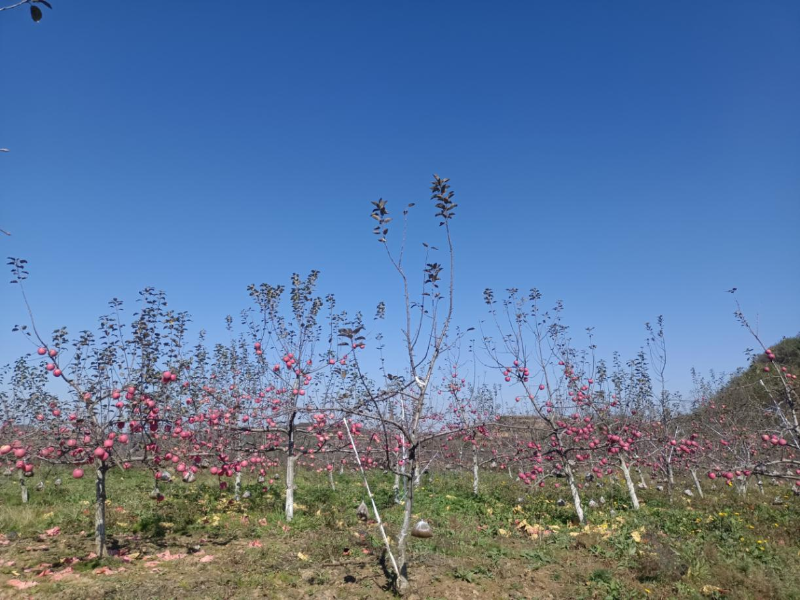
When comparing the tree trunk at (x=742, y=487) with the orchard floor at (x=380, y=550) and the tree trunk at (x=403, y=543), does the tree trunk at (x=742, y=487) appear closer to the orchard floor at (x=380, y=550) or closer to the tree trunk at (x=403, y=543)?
the orchard floor at (x=380, y=550)

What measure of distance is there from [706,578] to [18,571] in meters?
11.5

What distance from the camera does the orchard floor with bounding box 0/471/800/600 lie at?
22.2 feet

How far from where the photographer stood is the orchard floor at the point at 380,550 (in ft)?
22.2

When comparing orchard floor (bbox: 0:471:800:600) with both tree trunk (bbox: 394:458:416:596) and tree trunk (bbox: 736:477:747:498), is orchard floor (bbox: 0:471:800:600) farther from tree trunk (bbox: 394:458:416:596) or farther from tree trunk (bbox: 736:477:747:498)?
tree trunk (bbox: 736:477:747:498)

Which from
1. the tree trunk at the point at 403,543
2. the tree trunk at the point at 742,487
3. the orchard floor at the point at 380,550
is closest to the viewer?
the tree trunk at the point at 403,543

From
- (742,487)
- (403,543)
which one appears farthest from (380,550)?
(742,487)

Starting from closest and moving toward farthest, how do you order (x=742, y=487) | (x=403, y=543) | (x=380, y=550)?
(x=403, y=543) → (x=380, y=550) → (x=742, y=487)

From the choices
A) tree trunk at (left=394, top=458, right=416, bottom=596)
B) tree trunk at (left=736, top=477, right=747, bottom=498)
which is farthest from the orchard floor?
tree trunk at (left=736, top=477, right=747, bottom=498)

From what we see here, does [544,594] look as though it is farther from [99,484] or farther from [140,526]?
[140,526]

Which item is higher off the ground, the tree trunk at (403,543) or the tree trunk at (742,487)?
the tree trunk at (403,543)

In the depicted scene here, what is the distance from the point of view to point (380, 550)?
865 centimetres

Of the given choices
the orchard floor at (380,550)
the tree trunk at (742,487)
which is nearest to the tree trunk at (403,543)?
the orchard floor at (380,550)

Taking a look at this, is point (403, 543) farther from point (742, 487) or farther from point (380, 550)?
point (742, 487)

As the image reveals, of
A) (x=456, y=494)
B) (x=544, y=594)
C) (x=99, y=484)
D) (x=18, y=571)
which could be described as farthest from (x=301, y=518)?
(x=456, y=494)
